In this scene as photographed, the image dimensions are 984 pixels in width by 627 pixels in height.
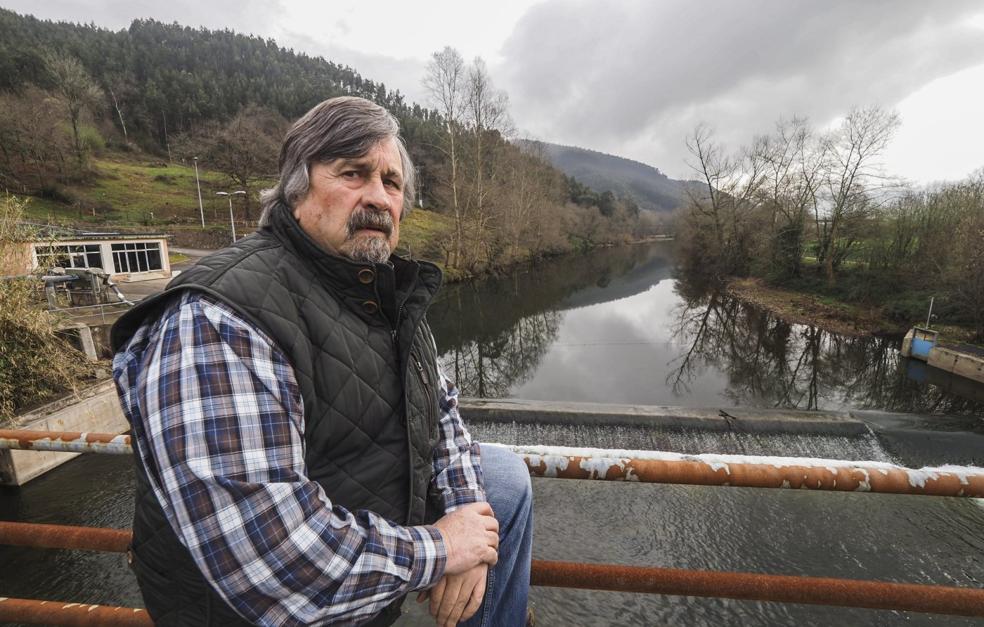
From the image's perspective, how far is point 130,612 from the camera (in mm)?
1388

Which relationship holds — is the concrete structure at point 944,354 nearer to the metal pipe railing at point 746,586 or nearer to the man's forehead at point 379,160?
the metal pipe railing at point 746,586

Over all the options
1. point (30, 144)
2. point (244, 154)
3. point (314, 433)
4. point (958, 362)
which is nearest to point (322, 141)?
point (314, 433)

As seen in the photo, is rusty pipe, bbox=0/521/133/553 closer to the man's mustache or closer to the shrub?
the man's mustache

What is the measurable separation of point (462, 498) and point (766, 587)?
0.95 m

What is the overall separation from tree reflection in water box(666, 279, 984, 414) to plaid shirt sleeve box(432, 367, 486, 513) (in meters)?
11.4

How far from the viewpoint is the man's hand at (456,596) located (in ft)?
3.45

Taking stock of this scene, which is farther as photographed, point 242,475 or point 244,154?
point 244,154

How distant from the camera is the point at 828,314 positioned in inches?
776

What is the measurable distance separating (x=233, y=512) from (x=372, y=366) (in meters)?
0.44

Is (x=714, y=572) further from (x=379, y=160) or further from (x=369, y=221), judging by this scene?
(x=379, y=160)

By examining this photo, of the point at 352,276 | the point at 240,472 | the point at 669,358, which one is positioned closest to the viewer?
the point at 240,472

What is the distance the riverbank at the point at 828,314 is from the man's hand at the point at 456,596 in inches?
809

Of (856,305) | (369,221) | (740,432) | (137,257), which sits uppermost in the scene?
(369,221)

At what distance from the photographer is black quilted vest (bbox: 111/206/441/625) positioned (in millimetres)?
906
